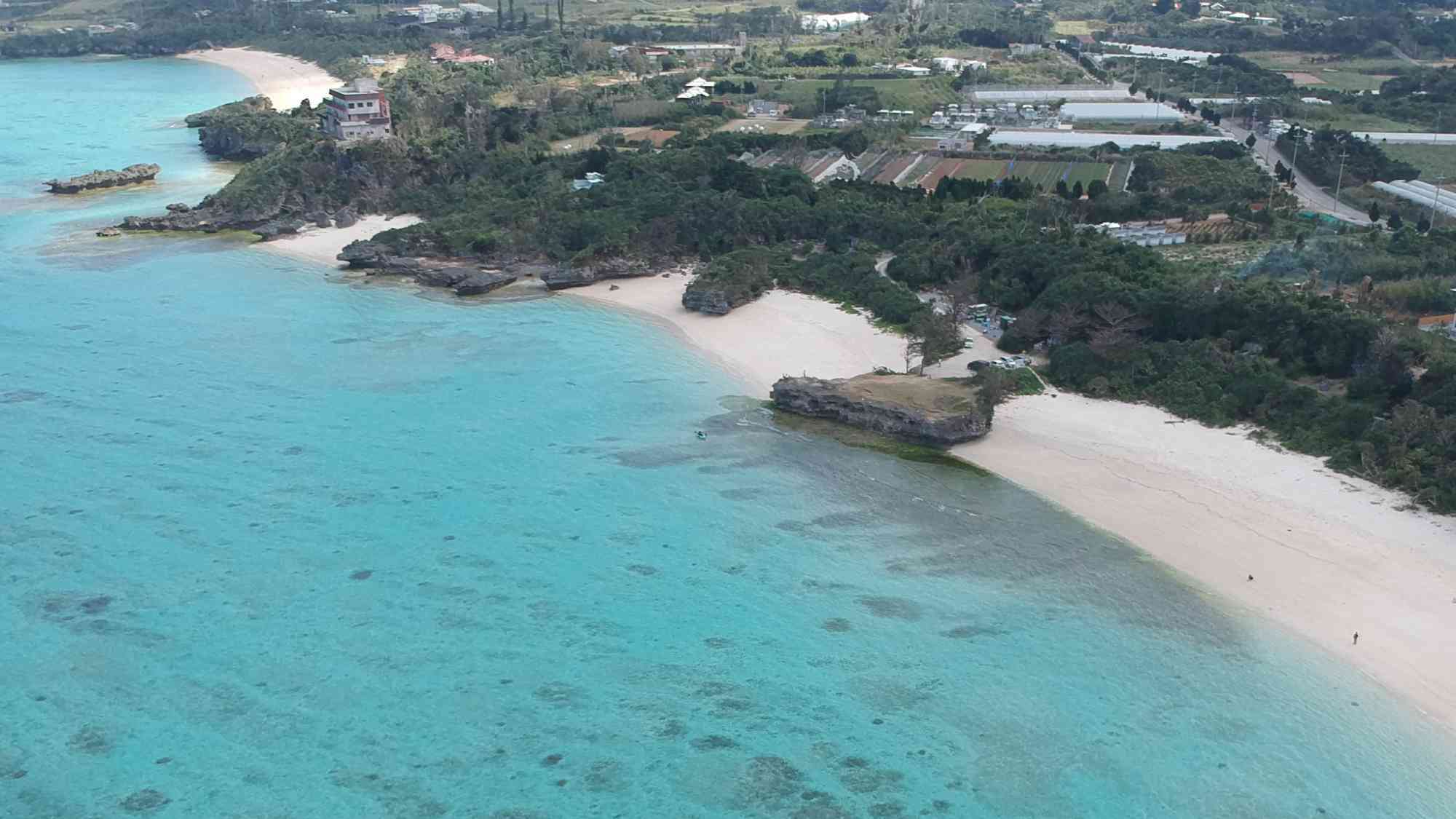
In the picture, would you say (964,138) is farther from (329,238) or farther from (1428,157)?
(329,238)

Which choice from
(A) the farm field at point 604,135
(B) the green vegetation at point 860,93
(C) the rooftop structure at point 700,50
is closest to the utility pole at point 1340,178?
(B) the green vegetation at point 860,93

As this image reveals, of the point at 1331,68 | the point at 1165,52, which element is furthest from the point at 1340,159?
the point at 1165,52

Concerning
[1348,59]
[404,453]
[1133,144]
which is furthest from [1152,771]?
[1348,59]

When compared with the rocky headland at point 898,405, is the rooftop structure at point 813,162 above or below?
above

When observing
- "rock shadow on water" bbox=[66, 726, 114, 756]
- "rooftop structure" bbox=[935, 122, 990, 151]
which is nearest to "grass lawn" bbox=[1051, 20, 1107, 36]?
"rooftop structure" bbox=[935, 122, 990, 151]

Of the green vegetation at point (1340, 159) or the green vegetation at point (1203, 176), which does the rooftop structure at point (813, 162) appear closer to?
the green vegetation at point (1203, 176)

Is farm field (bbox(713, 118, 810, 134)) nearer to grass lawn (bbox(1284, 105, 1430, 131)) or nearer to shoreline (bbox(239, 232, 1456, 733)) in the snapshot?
grass lawn (bbox(1284, 105, 1430, 131))
